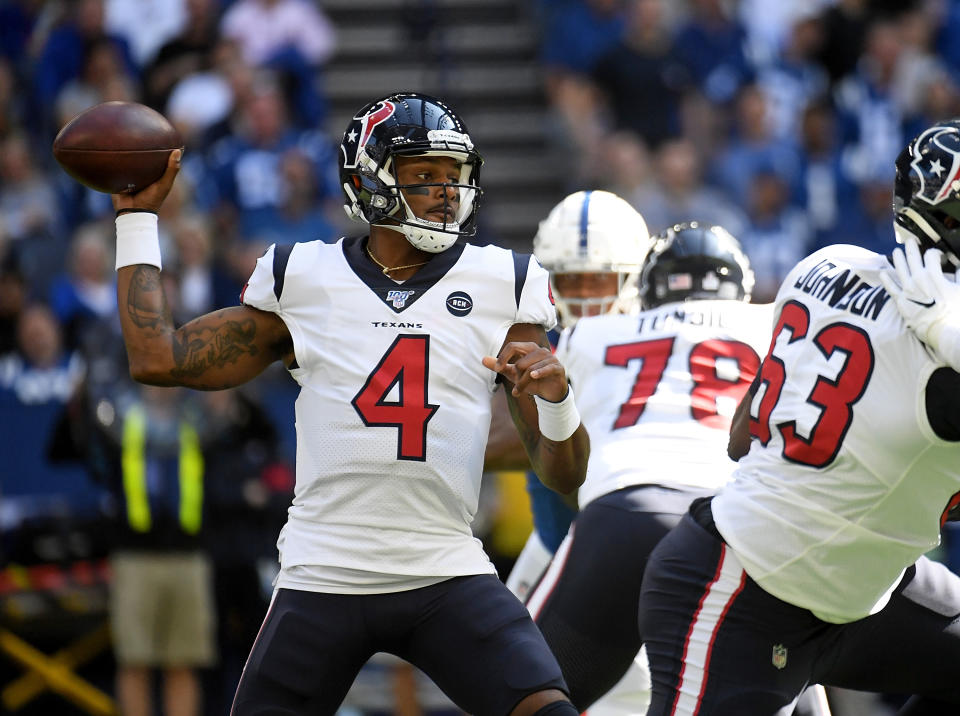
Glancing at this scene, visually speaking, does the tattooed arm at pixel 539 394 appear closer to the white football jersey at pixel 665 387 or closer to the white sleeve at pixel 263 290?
the white sleeve at pixel 263 290

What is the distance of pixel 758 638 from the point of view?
3.96 m

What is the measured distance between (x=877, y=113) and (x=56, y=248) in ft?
17.4

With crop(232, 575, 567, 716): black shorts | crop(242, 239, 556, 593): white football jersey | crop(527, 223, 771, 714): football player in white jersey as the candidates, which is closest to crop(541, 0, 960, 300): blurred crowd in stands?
crop(527, 223, 771, 714): football player in white jersey

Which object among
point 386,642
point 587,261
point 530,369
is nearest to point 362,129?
point 530,369

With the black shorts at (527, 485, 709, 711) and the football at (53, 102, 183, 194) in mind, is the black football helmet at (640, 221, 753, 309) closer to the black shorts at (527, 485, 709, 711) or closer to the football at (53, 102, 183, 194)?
the black shorts at (527, 485, 709, 711)

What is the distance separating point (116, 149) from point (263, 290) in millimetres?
488

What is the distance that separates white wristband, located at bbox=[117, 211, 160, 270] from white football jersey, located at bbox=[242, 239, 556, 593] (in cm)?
26

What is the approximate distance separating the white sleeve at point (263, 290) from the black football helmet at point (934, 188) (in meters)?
1.53

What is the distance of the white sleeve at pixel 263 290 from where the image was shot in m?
4.04

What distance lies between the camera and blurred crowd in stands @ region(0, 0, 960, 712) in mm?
9289

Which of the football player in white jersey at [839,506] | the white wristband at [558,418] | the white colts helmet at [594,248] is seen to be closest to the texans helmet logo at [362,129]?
the white wristband at [558,418]

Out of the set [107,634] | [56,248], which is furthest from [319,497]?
[56,248]

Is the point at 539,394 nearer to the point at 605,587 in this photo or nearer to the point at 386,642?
the point at 386,642

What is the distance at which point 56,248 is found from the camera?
377 inches
